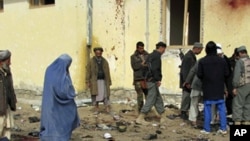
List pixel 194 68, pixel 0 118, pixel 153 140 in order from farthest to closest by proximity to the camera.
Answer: pixel 194 68 < pixel 153 140 < pixel 0 118

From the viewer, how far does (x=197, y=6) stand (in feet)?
38.1

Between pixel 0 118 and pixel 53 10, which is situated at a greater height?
pixel 53 10

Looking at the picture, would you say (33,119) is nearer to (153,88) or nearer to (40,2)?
(153,88)

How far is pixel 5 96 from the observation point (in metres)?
6.61

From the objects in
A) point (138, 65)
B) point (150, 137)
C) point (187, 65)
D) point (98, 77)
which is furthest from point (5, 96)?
point (187, 65)

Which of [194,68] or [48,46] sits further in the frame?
[48,46]

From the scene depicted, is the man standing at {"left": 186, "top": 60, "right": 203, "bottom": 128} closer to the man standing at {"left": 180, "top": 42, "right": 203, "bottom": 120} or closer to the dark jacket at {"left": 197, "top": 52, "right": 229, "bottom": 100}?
the man standing at {"left": 180, "top": 42, "right": 203, "bottom": 120}

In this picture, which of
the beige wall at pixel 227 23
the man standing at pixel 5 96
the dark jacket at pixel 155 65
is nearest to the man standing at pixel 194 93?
the dark jacket at pixel 155 65

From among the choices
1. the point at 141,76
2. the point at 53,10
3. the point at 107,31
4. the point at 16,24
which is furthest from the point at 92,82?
the point at 16,24

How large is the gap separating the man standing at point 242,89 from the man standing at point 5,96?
3.92m

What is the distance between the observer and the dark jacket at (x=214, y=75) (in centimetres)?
788

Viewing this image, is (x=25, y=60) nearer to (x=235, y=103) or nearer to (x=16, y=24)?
(x=16, y=24)

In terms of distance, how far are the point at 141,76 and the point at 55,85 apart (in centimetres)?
427

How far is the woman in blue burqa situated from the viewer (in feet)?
17.5
